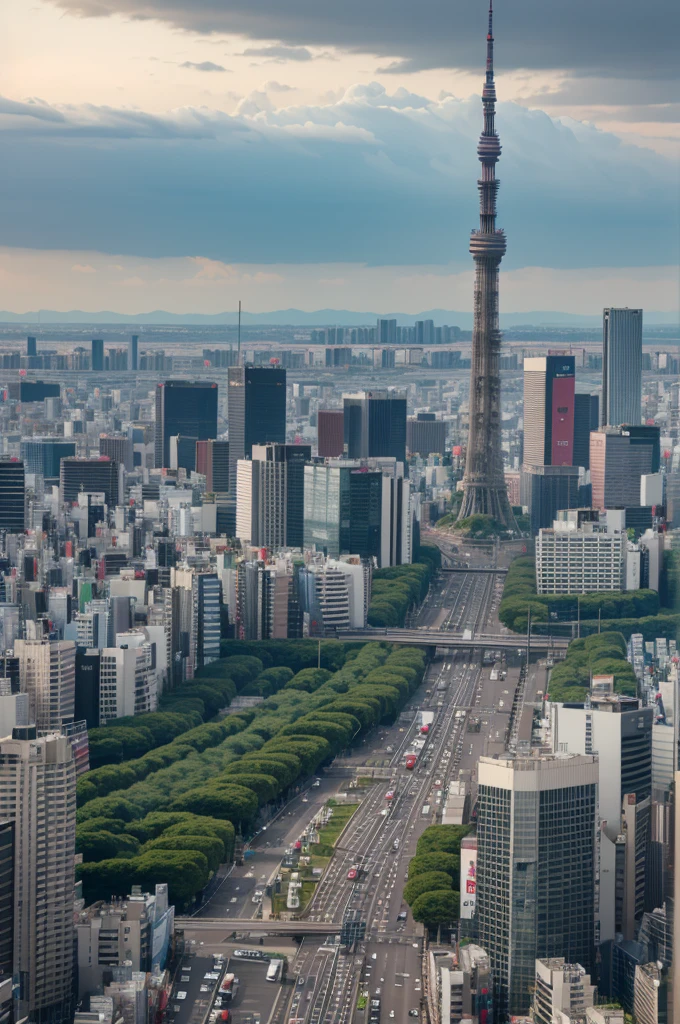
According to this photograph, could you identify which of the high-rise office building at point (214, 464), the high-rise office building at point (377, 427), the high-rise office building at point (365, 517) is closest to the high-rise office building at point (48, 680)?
the high-rise office building at point (365, 517)

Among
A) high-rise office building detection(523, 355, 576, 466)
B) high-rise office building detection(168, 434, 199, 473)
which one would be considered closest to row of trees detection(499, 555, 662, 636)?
high-rise office building detection(523, 355, 576, 466)

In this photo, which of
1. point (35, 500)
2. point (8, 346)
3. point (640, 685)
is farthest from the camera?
point (8, 346)

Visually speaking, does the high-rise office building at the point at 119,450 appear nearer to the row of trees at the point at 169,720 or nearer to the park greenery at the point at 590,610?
the park greenery at the point at 590,610

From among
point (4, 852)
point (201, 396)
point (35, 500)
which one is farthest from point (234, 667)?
point (201, 396)

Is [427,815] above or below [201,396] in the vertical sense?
below

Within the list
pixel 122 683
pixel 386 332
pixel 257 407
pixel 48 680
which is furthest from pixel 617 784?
pixel 386 332

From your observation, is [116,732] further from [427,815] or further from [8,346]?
[8,346]
